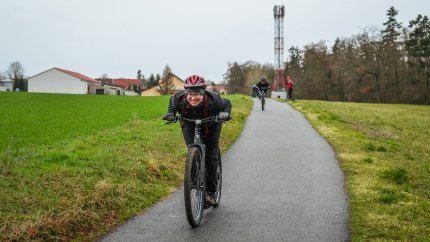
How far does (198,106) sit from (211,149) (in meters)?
0.83

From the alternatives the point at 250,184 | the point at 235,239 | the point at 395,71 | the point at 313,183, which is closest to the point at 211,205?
the point at 235,239

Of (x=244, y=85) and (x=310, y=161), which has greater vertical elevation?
(x=244, y=85)

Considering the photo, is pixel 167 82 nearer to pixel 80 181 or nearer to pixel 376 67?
pixel 376 67

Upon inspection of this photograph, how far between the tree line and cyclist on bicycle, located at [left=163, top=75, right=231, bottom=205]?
5872 cm

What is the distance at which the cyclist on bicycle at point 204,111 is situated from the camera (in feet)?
19.5

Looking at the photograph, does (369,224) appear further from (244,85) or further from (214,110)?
(244,85)

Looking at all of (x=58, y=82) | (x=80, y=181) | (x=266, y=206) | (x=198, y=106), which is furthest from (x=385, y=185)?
(x=58, y=82)

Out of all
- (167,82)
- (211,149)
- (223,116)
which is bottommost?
(211,149)

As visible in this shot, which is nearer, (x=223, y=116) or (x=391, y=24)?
(x=223, y=116)

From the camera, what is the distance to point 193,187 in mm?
5820

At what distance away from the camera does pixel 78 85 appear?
375 feet

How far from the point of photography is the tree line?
59906 millimetres

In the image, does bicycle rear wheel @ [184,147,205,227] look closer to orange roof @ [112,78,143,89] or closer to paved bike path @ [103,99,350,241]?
paved bike path @ [103,99,350,241]

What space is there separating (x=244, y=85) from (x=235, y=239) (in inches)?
4404
